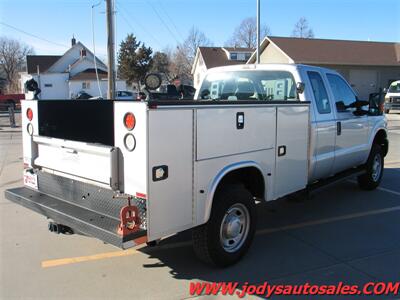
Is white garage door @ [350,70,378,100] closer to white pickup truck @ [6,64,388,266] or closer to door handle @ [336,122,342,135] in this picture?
door handle @ [336,122,342,135]

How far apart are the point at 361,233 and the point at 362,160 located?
2036mm

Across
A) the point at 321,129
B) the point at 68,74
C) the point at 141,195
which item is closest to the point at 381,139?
the point at 321,129

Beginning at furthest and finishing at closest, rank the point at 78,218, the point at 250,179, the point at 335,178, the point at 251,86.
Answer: the point at 335,178 < the point at 251,86 < the point at 250,179 < the point at 78,218

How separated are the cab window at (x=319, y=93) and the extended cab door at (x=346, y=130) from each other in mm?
234

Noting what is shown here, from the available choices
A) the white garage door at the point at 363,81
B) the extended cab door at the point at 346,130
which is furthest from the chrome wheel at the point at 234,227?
the white garage door at the point at 363,81

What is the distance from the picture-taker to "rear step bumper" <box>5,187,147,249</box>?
335cm

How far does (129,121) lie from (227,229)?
5.15ft

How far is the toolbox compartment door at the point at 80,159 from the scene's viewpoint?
361 centimetres

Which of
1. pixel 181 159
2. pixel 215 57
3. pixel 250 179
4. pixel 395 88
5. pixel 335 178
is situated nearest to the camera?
pixel 181 159

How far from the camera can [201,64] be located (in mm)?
55594

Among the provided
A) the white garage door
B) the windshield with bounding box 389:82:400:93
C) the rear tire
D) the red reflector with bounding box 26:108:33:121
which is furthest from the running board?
the white garage door

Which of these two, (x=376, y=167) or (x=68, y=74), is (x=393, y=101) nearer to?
(x=376, y=167)

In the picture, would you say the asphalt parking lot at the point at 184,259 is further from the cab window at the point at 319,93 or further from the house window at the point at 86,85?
the house window at the point at 86,85

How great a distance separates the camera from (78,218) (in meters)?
3.77
